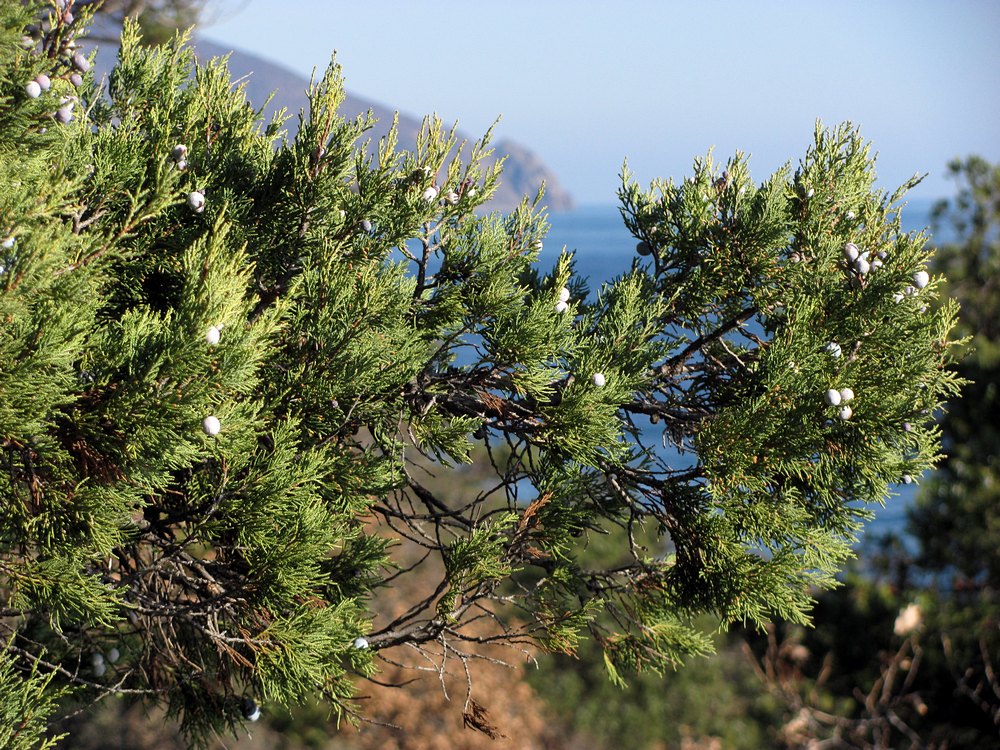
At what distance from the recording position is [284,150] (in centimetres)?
391

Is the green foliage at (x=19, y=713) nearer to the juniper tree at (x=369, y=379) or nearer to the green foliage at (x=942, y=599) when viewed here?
the juniper tree at (x=369, y=379)

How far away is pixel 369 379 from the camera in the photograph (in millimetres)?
3709

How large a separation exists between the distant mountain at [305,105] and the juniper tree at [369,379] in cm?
22

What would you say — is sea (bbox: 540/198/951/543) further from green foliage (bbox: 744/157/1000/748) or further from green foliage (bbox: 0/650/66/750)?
green foliage (bbox: 0/650/66/750)

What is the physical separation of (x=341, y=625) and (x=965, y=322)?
1244 cm

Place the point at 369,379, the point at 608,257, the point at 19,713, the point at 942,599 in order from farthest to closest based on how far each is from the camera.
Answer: the point at 608,257, the point at 942,599, the point at 369,379, the point at 19,713

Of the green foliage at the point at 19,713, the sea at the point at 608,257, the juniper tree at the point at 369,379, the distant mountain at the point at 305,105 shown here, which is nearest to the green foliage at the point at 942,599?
the sea at the point at 608,257

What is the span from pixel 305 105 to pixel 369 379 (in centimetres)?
157

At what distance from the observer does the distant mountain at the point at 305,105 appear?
422cm


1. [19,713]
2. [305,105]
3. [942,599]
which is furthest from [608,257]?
[19,713]

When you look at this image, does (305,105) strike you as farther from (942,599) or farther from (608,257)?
(608,257)

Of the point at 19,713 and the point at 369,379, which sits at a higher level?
the point at 369,379

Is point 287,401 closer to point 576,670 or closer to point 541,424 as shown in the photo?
point 541,424

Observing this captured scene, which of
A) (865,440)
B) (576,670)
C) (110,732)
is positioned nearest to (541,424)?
(865,440)
